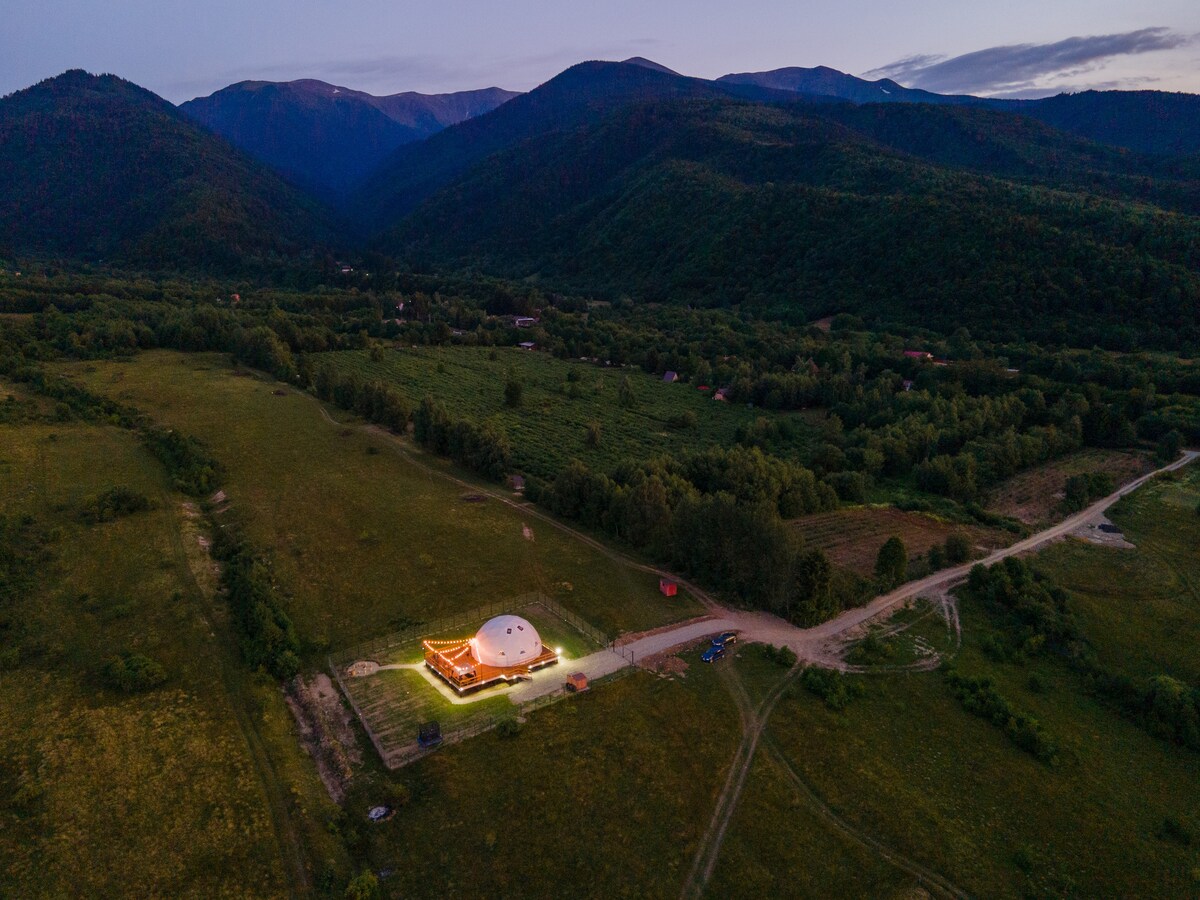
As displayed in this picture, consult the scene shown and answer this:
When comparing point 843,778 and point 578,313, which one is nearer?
point 843,778

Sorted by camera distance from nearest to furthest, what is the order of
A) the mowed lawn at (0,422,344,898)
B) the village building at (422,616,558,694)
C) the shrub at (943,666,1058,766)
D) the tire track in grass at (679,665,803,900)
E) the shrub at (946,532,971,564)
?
the mowed lawn at (0,422,344,898) < the tire track in grass at (679,665,803,900) < the shrub at (943,666,1058,766) < the village building at (422,616,558,694) < the shrub at (946,532,971,564)

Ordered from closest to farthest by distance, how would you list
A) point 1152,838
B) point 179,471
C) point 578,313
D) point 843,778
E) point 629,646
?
point 1152,838, point 843,778, point 629,646, point 179,471, point 578,313

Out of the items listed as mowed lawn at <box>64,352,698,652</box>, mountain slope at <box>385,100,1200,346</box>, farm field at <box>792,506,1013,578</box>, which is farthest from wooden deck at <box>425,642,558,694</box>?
mountain slope at <box>385,100,1200,346</box>

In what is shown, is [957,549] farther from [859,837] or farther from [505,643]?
[505,643]

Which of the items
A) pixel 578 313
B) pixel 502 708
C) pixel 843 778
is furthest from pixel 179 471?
pixel 578 313

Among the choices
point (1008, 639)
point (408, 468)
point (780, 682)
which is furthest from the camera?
point (408, 468)

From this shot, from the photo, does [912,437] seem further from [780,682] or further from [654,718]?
[654,718]

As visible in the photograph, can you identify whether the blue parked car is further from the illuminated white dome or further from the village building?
the illuminated white dome
